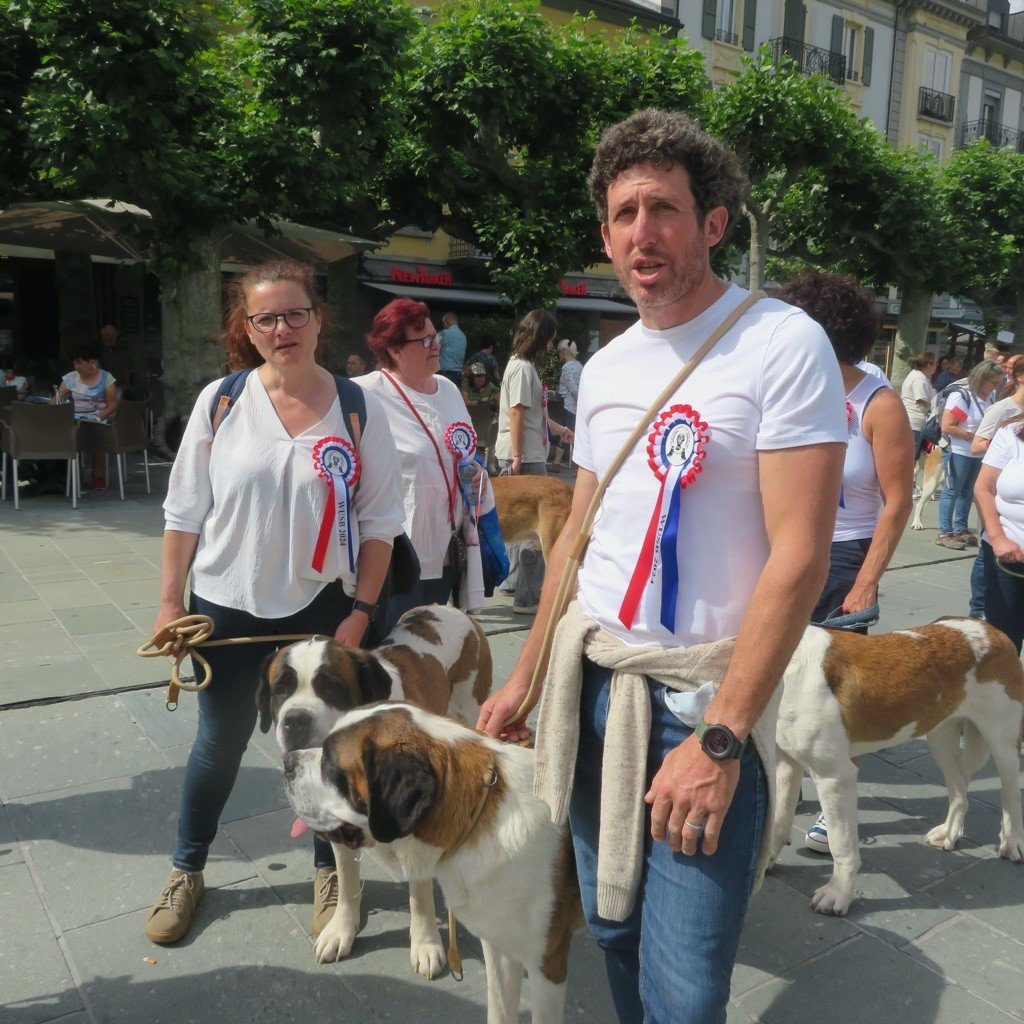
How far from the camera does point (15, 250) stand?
43.5 ft

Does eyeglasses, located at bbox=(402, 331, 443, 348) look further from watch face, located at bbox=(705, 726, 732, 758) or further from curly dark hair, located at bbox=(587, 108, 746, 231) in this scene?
watch face, located at bbox=(705, 726, 732, 758)

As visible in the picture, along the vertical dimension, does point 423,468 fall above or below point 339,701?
above

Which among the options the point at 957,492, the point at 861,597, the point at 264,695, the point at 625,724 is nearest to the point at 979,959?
the point at 861,597

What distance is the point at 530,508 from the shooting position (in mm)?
6211

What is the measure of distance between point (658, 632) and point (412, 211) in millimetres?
16984

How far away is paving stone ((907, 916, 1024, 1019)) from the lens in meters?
2.68

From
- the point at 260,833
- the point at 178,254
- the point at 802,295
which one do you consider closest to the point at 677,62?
the point at 178,254

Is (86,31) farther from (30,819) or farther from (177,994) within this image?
(177,994)

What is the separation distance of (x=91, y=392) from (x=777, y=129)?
12.4 metres

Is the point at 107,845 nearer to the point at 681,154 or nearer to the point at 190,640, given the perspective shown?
the point at 190,640

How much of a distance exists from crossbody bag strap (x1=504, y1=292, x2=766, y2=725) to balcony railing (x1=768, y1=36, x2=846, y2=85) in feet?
109

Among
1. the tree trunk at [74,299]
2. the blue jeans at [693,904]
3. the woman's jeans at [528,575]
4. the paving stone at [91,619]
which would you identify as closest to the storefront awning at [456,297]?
the tree trunk at [74,299]

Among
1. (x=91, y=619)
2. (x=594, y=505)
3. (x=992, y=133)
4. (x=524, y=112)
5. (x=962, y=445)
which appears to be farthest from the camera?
(x=992, y=133)

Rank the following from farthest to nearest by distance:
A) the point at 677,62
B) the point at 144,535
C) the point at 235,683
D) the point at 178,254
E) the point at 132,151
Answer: the point at 677,62, the point at 178,254, the point at 132,151, the point at 144,535, the point at 235,683
